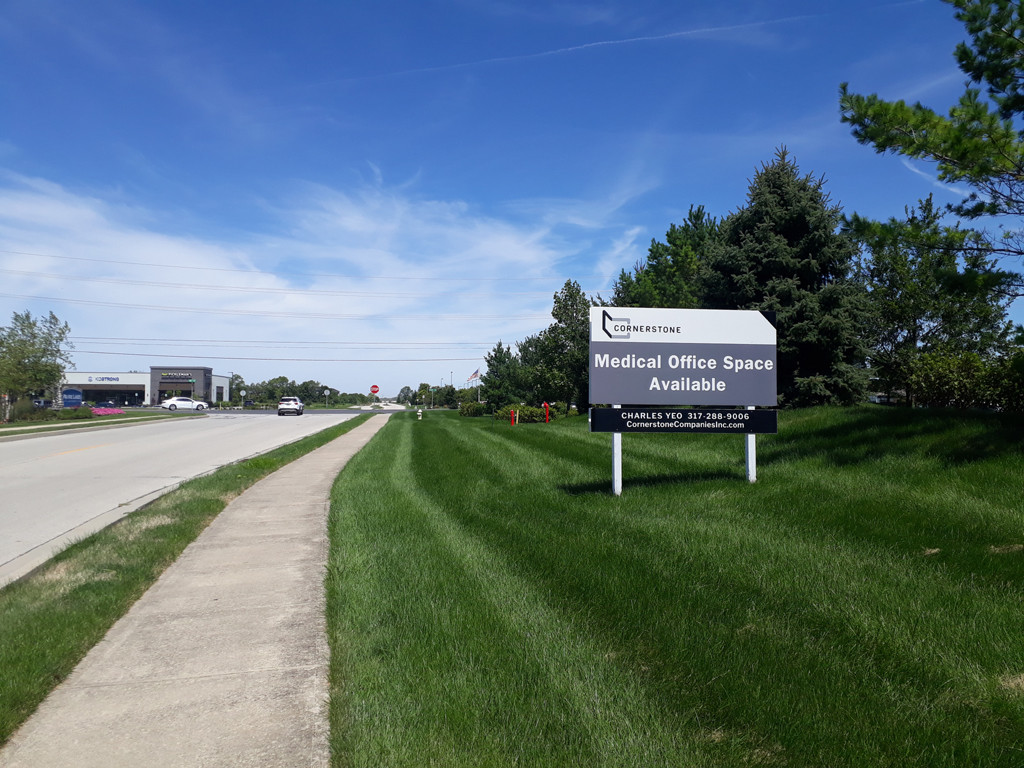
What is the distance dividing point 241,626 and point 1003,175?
10.2m

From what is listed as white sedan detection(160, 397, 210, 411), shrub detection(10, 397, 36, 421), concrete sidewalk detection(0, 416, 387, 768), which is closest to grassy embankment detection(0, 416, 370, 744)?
concrete sidewalk detection(0, 416, 387, 768)

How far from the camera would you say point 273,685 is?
12.6 feet

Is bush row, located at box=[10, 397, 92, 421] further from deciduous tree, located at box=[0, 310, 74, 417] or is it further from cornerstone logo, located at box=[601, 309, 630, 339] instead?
cornerstone logo, located at box=[601, 309, 630, 339]

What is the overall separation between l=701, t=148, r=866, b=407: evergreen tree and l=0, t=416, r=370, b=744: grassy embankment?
1560cm

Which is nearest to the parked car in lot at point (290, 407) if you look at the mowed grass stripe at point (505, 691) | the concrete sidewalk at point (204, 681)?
the concrete sidewalk at point (204, 681)

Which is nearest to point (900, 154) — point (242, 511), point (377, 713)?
point (377, 713)

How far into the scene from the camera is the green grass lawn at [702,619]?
3199mm

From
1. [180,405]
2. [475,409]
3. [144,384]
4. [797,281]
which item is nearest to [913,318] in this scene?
[797,281]

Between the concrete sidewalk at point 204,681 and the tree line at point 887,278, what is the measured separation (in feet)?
29.3

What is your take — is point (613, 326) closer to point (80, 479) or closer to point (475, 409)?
point (80, 479)

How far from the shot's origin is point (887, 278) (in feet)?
81.3

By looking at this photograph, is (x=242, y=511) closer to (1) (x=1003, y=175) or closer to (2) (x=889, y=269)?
(1) (x=1003, y=175)

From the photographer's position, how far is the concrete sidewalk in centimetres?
317

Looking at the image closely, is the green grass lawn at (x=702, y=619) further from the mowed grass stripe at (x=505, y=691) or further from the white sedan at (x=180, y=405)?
the white sedan at (x=180, y=405)
